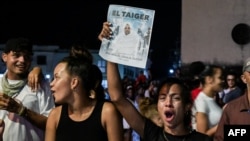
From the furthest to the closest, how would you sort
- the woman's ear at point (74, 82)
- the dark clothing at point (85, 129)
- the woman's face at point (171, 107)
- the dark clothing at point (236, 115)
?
the dark clothing at point (236, 115), the woman's ear at point (74, 82), the dark clothing at point (85, 129), the woman's face at point (171, 107)

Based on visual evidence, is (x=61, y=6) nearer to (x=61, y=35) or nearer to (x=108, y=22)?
(x=61, y=35)

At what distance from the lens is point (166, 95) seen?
128 inches

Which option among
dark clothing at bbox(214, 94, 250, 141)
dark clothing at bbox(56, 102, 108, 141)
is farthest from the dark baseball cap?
dark clothing at bbox(214, 94, 250, 141)

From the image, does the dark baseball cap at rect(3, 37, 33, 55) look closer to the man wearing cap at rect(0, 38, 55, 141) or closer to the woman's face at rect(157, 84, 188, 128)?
the man wearing cap at rect(0, 38, 55, 141)

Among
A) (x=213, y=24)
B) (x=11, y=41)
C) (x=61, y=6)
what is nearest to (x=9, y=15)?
(x=61, y=6)

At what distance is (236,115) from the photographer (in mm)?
4027

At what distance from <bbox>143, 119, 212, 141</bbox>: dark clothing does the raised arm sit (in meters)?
0.06

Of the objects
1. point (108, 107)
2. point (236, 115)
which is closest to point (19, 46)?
point (108, 107)

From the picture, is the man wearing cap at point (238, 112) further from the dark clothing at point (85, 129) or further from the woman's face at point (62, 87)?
the woman's face at point (62, 87)

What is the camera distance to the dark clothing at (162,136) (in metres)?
3.21

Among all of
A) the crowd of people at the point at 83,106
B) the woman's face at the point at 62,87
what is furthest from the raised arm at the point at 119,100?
the woman's face at the point at 62,87

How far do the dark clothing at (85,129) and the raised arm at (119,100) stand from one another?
13 centimetres

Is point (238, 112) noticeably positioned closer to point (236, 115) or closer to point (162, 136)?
point (236, 115)

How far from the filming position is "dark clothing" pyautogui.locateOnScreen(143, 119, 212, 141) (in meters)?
3.21
